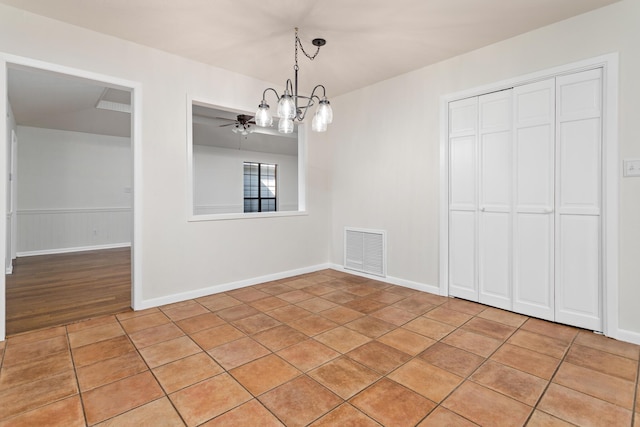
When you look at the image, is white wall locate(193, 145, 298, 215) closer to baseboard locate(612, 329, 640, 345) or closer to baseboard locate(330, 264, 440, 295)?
baseboard locate(330, 264, 440, 295)

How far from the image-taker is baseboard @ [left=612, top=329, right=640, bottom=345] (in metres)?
2.41

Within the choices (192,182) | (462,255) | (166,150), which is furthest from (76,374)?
(462,255)

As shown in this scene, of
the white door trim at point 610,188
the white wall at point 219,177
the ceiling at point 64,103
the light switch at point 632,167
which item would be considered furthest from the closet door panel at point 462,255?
the white wall at point 219,177

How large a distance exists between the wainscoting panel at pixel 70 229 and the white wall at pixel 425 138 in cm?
420

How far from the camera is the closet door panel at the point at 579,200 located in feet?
8.50

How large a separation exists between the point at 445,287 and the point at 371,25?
9.05ft

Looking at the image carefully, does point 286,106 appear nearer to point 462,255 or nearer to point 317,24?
point 317,24

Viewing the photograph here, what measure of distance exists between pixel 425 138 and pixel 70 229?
7.20 metres

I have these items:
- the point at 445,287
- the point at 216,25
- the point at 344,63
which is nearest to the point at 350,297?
the point at 445,287

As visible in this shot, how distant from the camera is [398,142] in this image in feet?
13.1

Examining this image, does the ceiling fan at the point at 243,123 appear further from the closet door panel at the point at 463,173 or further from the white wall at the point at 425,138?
the closet door panel at the point at 463,173

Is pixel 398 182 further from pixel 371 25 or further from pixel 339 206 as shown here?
pixel 371 25

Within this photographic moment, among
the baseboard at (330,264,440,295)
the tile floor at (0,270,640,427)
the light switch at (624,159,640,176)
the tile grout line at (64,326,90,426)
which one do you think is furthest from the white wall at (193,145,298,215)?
the light switch at (624,159,640,176)

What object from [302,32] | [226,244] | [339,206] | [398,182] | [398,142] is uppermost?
[302,32]
